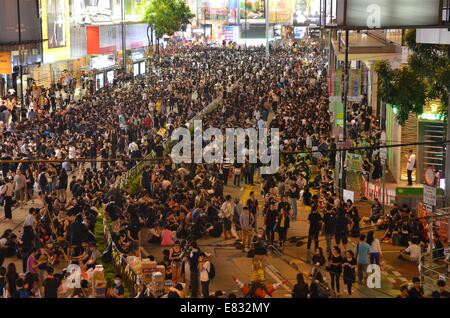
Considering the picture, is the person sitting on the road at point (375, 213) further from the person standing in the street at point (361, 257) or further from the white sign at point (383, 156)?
the person standing in the street at point (361, 257)

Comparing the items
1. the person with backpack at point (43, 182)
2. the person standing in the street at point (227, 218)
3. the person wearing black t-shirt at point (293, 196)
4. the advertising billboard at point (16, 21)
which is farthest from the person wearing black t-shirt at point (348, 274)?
the advertising billboard at point (16, 21)

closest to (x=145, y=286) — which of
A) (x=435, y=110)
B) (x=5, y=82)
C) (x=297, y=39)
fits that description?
(x=435, y=110)

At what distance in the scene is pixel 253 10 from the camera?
345ft

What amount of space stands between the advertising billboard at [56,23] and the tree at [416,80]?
30.6 m

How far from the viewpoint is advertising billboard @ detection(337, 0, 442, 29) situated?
17875 mm

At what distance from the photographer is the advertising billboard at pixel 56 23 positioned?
49.9 metres

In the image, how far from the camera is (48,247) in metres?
18.1

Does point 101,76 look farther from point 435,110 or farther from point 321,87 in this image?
point 435,110

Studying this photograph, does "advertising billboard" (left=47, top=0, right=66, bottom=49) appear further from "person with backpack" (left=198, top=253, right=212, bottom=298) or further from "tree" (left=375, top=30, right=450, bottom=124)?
"person with backpack" (left=198, top=253, right=212, bottom=298)

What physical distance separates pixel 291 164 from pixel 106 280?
13355 millimetres

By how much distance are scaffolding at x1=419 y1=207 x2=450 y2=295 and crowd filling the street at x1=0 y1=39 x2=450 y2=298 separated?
0.48ft

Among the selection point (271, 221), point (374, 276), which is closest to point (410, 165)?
point (271, 221)

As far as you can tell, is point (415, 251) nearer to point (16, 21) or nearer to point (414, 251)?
point (414, 251)

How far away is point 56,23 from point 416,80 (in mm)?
33021
